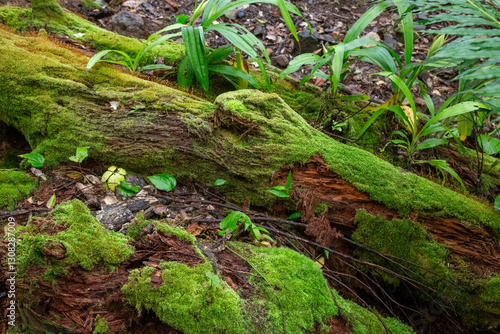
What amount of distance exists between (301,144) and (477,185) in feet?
5.87

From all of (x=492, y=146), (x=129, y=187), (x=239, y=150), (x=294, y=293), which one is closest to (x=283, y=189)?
(x=239, y=150)

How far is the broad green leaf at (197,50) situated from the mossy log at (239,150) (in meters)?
0.46

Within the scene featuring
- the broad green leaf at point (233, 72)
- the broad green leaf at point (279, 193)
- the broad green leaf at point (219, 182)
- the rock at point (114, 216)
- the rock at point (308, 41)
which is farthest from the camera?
the rock at point (308, 41)

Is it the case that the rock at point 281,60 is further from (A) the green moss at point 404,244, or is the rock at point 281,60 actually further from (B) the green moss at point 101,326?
(B) the green moss at point 101,326

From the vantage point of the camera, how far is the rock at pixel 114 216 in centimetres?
179

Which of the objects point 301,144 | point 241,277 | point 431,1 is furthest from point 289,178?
point 431,1

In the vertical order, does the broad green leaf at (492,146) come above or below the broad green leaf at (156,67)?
below

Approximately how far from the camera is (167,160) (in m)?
2.39

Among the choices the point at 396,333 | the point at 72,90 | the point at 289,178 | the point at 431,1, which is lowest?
the point at 396,333

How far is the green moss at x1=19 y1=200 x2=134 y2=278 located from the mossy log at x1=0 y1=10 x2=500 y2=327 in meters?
0.88

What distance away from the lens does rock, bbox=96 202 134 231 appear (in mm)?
1787

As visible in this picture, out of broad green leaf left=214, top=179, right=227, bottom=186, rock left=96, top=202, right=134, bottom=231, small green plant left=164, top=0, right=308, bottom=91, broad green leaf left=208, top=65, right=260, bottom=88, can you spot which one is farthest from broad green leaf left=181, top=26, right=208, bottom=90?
rock left=96, top=202, right=134, bottom=231

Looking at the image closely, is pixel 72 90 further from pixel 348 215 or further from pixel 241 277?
pixel 348 215

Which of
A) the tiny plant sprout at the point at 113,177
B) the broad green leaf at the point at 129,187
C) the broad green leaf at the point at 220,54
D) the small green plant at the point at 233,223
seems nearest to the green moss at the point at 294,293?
the small green plant at the point at 233,223
